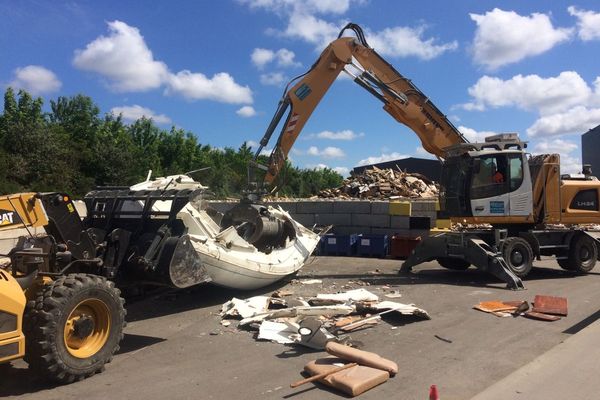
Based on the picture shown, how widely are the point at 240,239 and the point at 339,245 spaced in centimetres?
720

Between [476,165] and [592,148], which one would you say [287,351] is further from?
[592,148]

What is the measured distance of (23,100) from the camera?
49.3 metres

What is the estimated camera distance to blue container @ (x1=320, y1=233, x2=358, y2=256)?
15.6 meters

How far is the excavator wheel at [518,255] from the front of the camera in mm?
11428

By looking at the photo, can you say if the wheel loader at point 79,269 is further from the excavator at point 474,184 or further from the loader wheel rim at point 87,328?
the excavator at point 474,184

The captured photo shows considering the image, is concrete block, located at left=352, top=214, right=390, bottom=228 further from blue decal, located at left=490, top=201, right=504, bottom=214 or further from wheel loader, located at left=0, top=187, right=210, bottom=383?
wheel loader, located at left=0, top=187, right=210, bottom=383

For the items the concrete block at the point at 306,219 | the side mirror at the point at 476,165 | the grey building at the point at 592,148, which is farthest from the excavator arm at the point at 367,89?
the grey building at the point at 592,148

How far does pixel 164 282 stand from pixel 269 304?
6.74 ft

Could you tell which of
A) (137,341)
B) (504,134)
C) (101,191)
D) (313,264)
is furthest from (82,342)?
(504,134)

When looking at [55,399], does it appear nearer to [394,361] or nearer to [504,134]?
[394,361]

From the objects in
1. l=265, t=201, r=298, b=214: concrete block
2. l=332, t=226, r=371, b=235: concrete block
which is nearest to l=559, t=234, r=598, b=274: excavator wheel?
l=332, t=226, r=371, b=235: concrete block

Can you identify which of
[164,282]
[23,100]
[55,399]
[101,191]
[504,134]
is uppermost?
[23,100]

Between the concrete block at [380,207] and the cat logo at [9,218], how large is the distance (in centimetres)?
1144

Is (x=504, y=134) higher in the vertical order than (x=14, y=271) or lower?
higher
